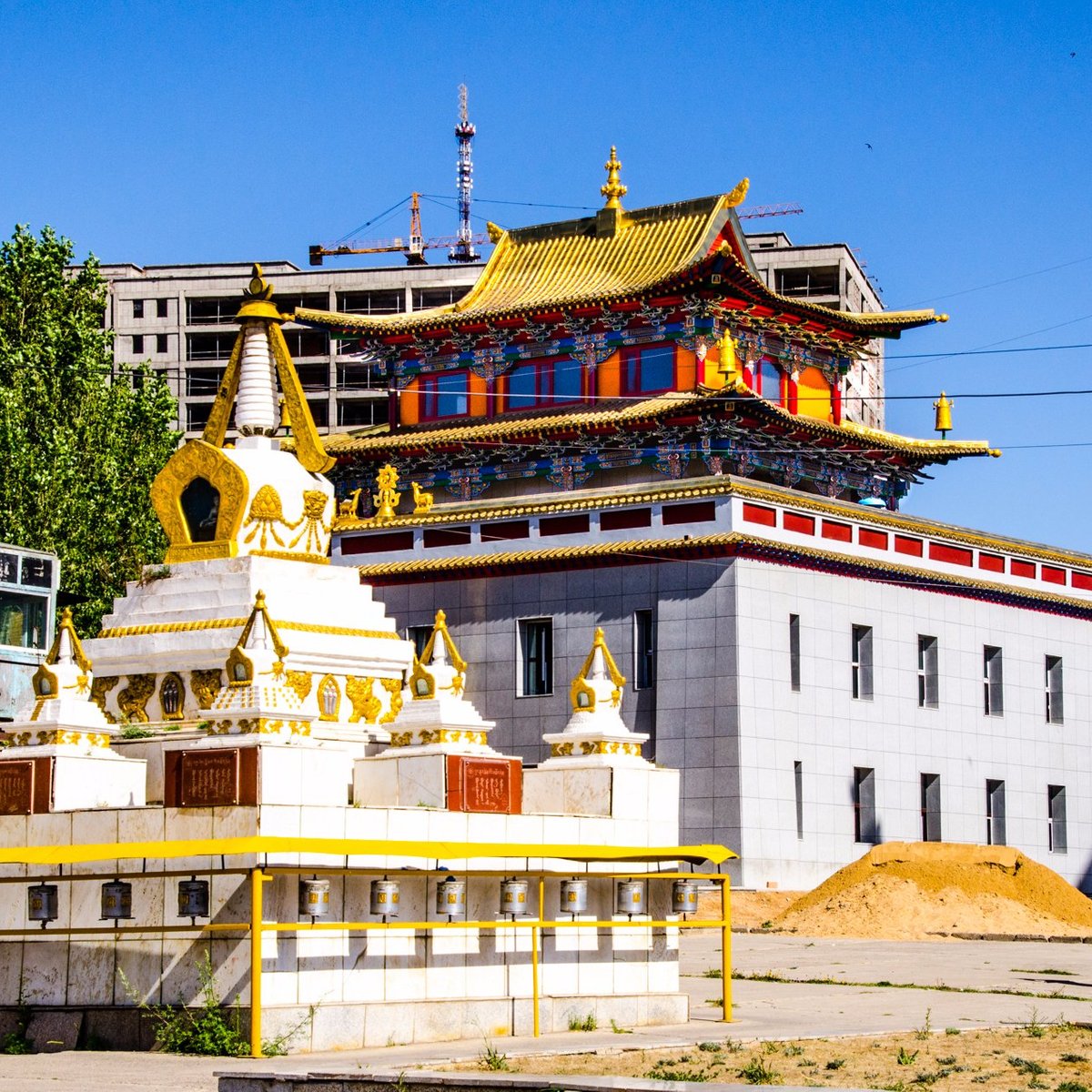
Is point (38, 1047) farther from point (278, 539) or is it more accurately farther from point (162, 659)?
point (278, 539)

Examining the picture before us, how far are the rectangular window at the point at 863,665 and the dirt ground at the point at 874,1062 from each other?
25.8m

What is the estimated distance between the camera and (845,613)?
50.7m

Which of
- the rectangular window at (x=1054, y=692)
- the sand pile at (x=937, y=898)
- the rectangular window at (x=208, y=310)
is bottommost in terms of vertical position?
the sand pile at (x=937, y=898)

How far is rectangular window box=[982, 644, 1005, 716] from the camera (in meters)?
54.2

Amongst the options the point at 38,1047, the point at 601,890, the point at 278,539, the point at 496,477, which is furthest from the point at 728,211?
the point at 38,1047

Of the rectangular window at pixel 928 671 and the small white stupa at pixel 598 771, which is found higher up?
the rectangular window at pixel 928 671

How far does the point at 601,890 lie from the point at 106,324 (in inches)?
3817

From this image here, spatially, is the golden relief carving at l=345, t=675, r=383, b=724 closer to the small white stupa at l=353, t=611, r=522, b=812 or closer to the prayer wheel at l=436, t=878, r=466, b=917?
the small white stupa at l=353, t=611, r=522, b=812

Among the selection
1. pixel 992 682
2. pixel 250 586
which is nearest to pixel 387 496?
pixel 992 682

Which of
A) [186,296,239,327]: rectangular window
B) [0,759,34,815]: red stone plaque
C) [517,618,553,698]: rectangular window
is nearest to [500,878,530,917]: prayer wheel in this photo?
[0,759,34,815]: red stone plaque

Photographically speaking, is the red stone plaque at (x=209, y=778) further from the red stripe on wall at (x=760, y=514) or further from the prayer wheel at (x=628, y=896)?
the red stripe on wall at (x=760, y=514)

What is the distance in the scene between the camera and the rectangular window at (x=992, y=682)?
178ft

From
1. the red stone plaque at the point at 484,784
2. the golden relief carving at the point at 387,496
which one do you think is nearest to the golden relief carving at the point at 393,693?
the red stone plaque at the point at 484,784

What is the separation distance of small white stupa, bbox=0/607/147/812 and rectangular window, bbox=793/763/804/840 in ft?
77.9
